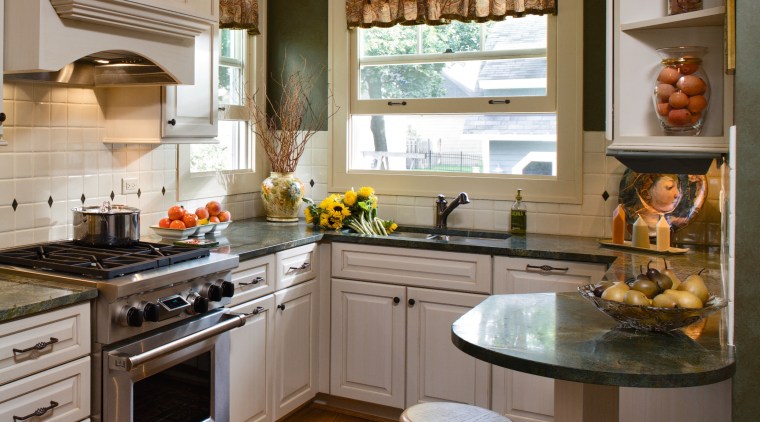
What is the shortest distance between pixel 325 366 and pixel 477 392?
0.87m

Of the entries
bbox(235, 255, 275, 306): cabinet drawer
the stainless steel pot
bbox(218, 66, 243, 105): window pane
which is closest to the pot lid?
the stainless steel pot

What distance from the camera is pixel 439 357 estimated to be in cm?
385

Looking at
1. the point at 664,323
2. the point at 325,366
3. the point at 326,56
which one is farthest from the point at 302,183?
the point at 664,323

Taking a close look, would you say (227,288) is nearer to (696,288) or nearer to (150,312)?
(150,312)

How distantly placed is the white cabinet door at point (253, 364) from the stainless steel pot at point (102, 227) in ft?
1.91

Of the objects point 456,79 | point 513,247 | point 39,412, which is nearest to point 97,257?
point 39,412

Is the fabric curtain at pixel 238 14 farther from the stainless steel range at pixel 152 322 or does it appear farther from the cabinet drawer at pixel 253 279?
the stainless steel range at pixel 152 322

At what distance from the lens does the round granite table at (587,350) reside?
1694 millimetres

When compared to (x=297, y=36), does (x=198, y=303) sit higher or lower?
lower

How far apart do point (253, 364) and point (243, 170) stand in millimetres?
1497

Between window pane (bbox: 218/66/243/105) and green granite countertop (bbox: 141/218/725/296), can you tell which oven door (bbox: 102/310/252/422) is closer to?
green granite countertop (bbox: 141/218/725/296)

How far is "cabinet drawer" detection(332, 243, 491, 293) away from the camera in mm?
3746

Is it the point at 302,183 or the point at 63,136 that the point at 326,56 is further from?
the point at 63,136

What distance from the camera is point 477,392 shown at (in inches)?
149
